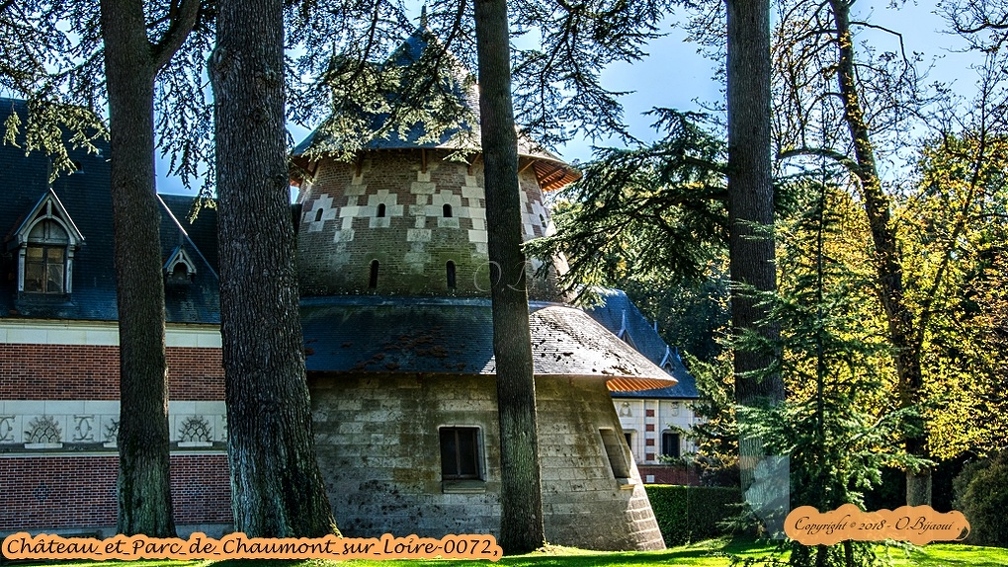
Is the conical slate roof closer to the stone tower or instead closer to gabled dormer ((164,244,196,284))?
the stone tower

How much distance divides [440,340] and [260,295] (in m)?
9.75

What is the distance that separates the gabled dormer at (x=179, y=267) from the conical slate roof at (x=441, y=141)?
2800 millimetres

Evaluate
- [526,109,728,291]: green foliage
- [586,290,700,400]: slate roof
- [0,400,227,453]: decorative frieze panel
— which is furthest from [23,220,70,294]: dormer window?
[586,290,700,400]: slate roof

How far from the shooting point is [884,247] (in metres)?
17.8

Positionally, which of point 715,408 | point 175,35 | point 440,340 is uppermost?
point 175,35

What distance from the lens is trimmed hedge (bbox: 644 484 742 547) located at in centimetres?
3078

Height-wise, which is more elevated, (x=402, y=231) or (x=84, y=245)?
(x=402, y=231)

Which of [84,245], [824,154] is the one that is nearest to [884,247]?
[824,154]

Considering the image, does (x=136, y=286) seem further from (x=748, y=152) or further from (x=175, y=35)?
(x=748, y=152)

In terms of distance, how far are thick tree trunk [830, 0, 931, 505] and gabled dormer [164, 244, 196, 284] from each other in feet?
37.8

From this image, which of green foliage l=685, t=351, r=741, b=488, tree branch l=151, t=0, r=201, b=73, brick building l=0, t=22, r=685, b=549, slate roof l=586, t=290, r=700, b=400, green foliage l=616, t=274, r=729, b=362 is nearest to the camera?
tree branch l=151, t=0, r=201, b=73

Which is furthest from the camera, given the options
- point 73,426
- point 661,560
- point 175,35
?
point 73,426

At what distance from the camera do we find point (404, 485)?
61.9ft

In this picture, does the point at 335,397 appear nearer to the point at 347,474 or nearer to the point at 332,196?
the point at 347,474
